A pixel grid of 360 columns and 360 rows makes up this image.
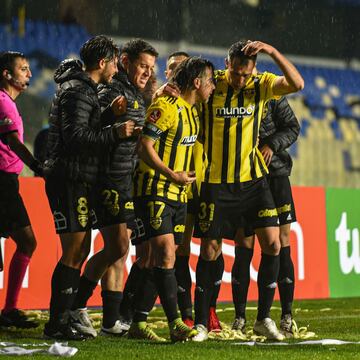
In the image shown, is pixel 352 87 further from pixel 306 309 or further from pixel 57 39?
pixel 306 309

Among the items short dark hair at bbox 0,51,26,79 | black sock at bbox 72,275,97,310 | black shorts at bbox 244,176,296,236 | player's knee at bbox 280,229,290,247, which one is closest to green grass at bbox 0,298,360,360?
black sock at bbox 72,275,97,310

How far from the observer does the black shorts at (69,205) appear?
16.9 feet

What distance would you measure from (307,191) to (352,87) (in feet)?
21.7

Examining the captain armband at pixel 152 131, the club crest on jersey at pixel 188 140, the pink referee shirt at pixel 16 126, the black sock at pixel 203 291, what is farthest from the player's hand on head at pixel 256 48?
the pink referee shirt at pixel 16 126

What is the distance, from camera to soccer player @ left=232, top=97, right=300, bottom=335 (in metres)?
6.13

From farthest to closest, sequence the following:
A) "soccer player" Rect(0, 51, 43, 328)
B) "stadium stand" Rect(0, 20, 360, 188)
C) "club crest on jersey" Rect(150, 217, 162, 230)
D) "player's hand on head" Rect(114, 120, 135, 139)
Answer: "stadium stand" Rect(0, 20, 360, 188) → "soccer player" Rect(0, 51, 43, 328) → "club crest on jersey" Rect(150, 217, 162, 230) → "player's hand on head" Rect(114, 120, 135, 139)

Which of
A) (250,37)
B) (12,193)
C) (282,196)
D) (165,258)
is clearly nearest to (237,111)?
(165,258)

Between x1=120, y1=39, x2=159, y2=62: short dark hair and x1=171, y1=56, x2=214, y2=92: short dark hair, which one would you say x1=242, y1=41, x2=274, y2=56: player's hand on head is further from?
x1=120, y1=39, x2=159, y2=62: short dark hair

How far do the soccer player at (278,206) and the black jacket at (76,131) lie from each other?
130 centimetres

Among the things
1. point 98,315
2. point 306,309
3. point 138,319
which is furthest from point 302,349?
point 306,309

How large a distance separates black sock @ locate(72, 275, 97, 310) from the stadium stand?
24.0 feet

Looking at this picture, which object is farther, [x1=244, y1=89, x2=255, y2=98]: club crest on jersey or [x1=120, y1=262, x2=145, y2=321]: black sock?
[x1=120, y1=262, x2=145, y2=321]: black sock

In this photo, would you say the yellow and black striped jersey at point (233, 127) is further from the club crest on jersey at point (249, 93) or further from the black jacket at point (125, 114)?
the black jacket at point (125, 114)

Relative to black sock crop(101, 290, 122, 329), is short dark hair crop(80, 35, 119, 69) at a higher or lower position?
higher
